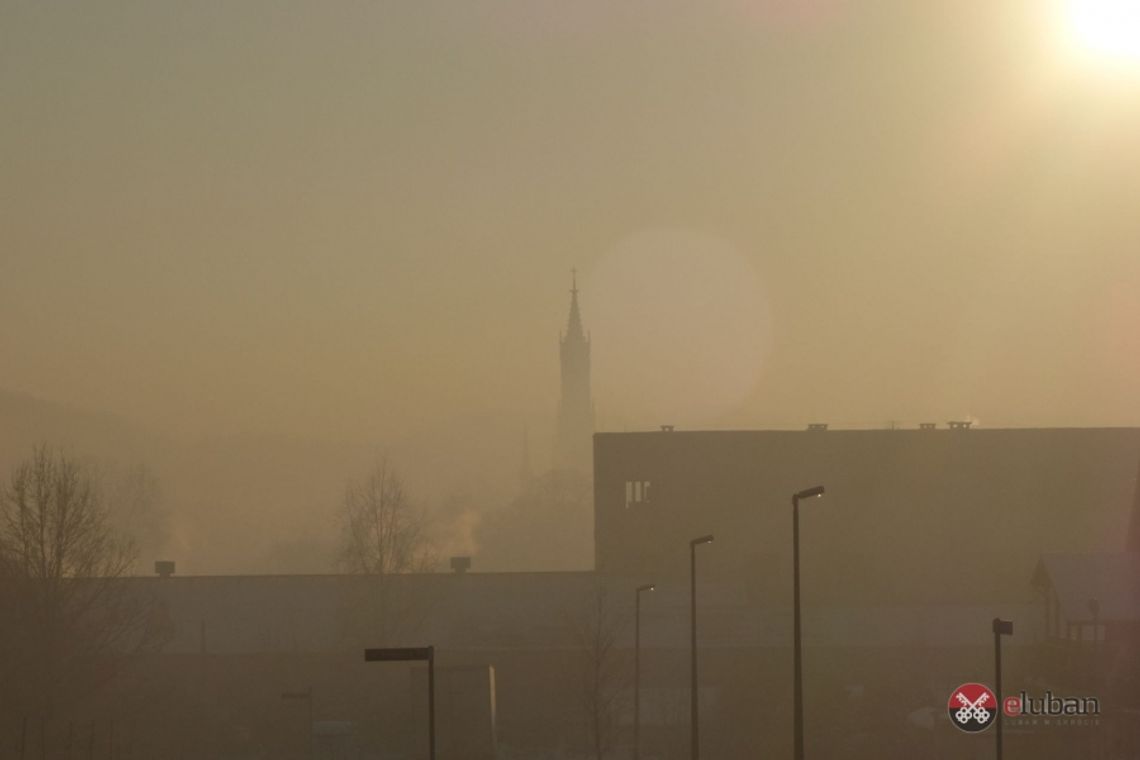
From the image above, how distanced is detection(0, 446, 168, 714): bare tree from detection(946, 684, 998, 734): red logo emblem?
86.4ft

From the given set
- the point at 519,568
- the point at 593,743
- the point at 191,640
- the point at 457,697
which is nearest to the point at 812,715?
the point at 593,743

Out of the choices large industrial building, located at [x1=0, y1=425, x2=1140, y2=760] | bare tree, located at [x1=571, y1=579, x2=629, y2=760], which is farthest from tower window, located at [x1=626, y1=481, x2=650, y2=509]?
bare tree, located at [x1=571, y1=579, x2=629, y2=760]

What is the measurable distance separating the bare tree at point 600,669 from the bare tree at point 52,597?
1551 centimetres

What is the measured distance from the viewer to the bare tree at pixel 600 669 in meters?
58.3

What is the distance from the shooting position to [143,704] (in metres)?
67.5

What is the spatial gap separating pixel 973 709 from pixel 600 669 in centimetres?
1641

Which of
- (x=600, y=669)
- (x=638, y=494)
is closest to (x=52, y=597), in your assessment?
(x=600, y=669)

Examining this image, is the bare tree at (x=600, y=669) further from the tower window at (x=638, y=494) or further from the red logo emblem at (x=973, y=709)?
the red logo emblem at (x=973, y=709)

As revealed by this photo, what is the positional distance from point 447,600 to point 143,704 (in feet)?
63.7

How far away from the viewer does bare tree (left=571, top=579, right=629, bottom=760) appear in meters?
58.3

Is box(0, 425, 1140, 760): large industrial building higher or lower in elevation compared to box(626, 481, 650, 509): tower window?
lower

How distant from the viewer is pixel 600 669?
2576 inches

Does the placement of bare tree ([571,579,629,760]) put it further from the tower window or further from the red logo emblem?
the red logo emblem

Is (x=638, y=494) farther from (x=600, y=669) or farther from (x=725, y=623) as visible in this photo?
(x=600, y=669)
